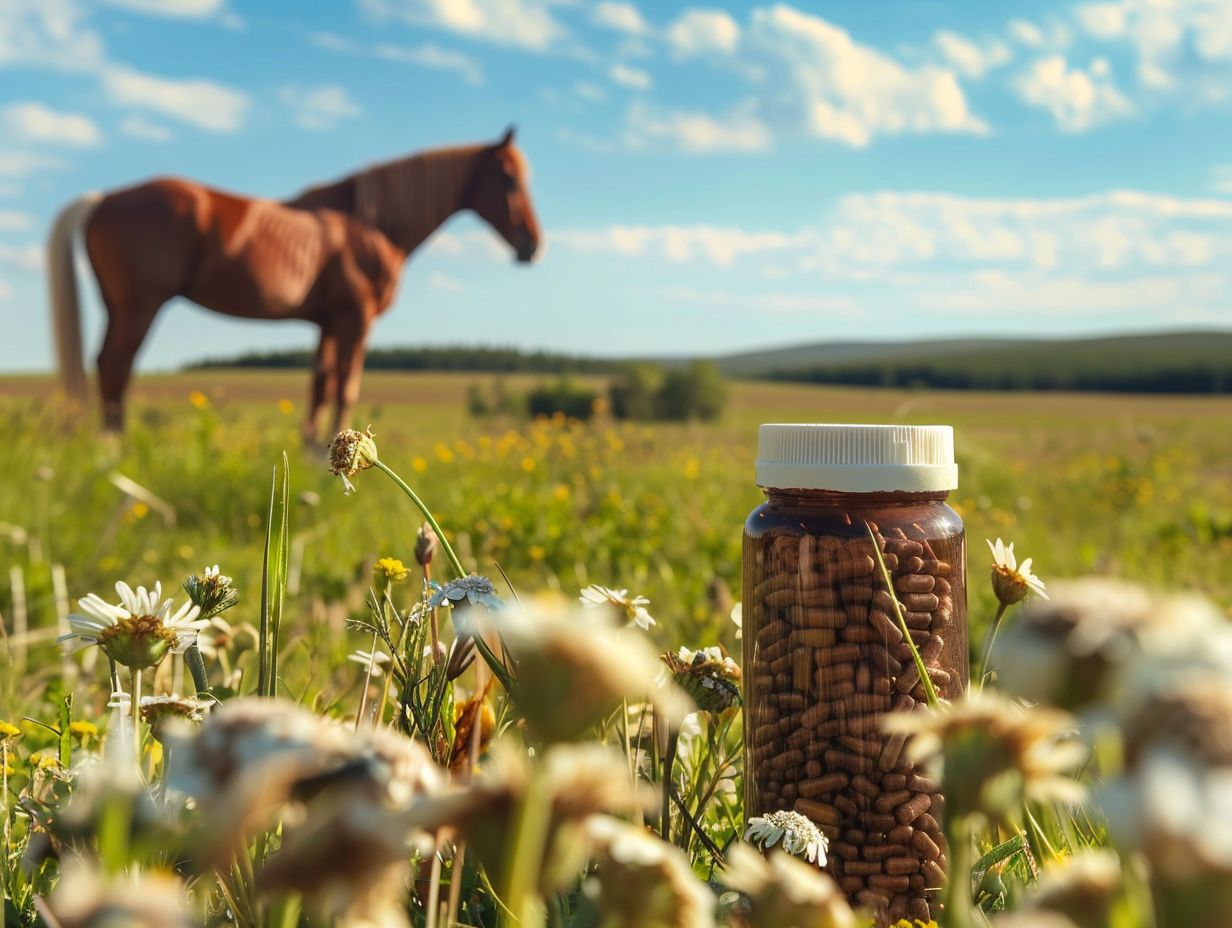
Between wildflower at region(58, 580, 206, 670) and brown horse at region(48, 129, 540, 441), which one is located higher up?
brown horse at region(48, 129, 540, 441)

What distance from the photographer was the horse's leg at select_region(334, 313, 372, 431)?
28.1 ft

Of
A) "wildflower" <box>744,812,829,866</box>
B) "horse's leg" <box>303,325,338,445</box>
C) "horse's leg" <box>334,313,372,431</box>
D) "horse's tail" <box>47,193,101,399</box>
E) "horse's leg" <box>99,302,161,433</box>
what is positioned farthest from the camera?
"horse's leg" <box>303,325,338,445</box>

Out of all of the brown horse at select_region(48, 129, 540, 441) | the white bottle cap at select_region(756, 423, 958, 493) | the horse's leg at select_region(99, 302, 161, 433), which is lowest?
the white bottle cap at select_region(756, 423, 958, 493)

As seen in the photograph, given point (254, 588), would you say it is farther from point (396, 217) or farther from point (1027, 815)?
point (396, 217)

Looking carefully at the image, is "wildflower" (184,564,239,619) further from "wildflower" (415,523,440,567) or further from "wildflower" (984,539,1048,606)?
"wildflower" (984,539,1048,606)

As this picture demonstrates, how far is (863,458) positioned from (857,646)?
0.20 metres

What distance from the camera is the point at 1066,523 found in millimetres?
6914

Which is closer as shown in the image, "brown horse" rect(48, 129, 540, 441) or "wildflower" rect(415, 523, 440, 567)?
"wildflower" rect(415, 523, 440, 567)

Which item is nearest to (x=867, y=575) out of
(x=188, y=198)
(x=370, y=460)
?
(x=370, y=460)

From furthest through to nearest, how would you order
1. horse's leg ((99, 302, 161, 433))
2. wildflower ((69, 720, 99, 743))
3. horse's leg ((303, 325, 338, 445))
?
horse's leg ((303, 325, 338, 445))
horse's leg ((99, 302, 161, 433))
wildflower ((69, 720, 99, 743))

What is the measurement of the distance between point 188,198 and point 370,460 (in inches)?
315

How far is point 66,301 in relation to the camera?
7.95 m

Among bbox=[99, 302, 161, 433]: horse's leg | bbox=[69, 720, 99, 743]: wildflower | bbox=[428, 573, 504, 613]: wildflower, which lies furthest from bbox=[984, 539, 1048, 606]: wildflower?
bbox=[99, 302, 161, 433]: horse's leg

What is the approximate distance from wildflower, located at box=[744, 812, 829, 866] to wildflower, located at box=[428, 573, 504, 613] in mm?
346
